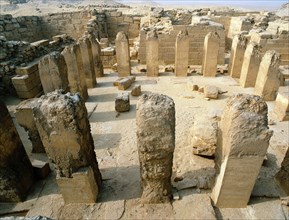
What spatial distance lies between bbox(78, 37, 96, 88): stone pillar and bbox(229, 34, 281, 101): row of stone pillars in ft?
19.2

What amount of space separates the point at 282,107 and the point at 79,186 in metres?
6.02

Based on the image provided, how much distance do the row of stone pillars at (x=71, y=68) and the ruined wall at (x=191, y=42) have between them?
327cm

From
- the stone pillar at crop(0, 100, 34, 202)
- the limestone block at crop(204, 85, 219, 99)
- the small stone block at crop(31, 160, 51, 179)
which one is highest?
the stone pillar at crop(0, 100, 34, 202)

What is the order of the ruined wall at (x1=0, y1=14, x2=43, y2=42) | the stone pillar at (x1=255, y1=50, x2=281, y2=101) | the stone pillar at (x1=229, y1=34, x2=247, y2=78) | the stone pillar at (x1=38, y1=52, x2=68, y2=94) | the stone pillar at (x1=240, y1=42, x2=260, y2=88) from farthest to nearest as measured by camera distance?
the ruined wall at (x1=0, y1=14, x2=43, y2=42) → the stone pillar at (x1=229, y1=34, x2=247, y2=78) → the stone pillar at (x1=240, y1=42, x2=260, y2=88) → the stone pillar at (x1=255, y1=50, x2=281, y2=101) → the stone pillar at (x1=38, y1=52, x2=68, y2=94)

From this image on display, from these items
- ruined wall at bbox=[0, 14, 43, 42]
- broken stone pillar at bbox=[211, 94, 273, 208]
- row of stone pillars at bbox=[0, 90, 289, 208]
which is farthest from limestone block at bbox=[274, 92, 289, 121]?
ruined wall at bbox=[0, 14, 43, 42]

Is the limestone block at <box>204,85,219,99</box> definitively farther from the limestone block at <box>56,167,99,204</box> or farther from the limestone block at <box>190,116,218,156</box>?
the limestone block at <box>56,167,99,204</box>

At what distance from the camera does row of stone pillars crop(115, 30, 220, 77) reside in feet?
28.7

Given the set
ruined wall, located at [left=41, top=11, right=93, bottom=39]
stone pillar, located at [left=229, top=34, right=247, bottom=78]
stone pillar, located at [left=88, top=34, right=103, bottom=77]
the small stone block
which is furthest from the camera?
ruined wall, located at [left=41, top=11, right=93, bottom=39]

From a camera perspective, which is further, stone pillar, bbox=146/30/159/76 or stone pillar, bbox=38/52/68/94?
stone pillar, bbox=146/30/159/76

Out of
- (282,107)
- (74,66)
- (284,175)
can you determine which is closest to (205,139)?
(284,175)

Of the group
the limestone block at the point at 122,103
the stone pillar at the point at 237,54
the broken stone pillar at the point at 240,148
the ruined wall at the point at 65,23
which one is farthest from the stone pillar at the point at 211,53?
the ruined wall at the point at 65,23

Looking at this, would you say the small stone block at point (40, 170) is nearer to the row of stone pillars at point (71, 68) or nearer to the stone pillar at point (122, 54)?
the row of stone pillars at point (71, 68)

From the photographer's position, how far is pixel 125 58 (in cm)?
940

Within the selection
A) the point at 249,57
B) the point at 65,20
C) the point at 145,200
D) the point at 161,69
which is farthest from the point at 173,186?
the point at 65,20
